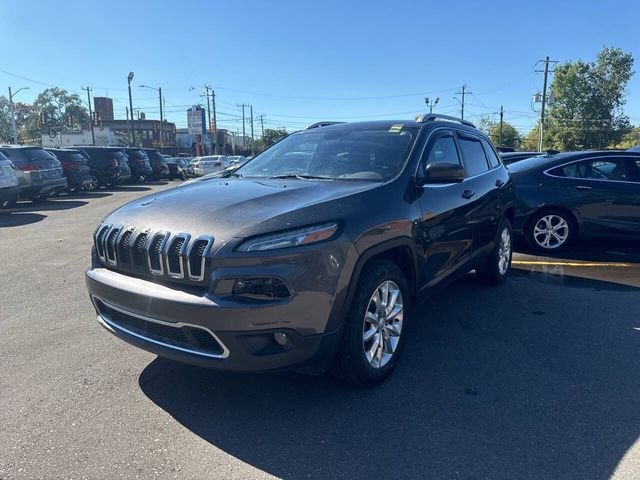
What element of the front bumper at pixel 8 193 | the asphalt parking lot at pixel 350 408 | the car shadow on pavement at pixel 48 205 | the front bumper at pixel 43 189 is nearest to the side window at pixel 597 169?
the asphalt parking lot at pixel 350 408

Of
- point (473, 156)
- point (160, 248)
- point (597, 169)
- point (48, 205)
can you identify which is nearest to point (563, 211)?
point (597, 169)

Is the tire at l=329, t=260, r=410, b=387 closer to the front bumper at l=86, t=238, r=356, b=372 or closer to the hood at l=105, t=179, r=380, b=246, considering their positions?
the front bumper at l=86, t=238, r=356, b=372

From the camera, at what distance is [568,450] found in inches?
100

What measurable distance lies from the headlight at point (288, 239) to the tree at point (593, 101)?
64.9 meters

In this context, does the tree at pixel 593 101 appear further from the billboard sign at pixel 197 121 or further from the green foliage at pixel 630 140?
the billboard sign at pixel 197 121

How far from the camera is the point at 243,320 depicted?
2469mm

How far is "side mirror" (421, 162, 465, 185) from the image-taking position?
3.52 meters

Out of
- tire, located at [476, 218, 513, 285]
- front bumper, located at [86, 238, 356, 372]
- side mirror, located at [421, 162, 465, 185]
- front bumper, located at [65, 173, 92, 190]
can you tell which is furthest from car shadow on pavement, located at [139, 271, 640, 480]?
front bumper, located at [65, 173, 92, 190]

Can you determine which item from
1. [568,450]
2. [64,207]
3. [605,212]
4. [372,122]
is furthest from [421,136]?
[64,207]

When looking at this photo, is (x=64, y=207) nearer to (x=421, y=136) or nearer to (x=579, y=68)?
(x=421, y=136)

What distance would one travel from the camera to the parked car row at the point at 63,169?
39.0ft

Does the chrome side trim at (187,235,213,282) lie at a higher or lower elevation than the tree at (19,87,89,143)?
lower

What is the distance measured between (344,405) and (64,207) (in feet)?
42.4

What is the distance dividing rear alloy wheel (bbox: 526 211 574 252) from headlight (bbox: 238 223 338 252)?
580 cm
